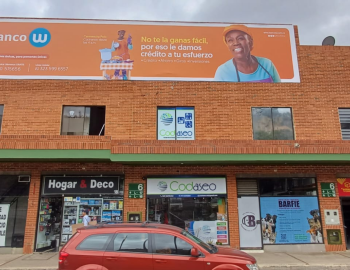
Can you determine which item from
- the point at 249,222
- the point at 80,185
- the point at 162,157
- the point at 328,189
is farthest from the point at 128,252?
the point at 328,189

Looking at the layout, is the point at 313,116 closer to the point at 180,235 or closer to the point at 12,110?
the point at 180,235

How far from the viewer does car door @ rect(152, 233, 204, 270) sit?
17.5 feet

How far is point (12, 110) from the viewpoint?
37.9 feet

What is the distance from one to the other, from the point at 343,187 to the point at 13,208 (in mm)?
13131

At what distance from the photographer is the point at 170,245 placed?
5586 mm

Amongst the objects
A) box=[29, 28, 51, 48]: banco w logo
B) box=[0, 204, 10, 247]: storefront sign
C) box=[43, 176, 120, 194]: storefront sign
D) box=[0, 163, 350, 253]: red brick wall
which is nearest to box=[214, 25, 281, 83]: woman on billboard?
box=[0, 163, 350, 253]: red brick wall

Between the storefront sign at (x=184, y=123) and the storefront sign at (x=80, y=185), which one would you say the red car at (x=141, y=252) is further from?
the storefront sign at (x=184, y=123)

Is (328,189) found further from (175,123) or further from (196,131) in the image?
(175,123)

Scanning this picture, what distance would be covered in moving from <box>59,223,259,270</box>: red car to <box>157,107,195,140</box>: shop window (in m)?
6.03

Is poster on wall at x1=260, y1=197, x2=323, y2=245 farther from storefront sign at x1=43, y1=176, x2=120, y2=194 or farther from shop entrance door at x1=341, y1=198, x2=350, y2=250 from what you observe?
storefront sign at x1=43, y1=176, x2=120, y2=194

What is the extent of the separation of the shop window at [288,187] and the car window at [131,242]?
22.9 feet

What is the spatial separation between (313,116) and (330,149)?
1.54m

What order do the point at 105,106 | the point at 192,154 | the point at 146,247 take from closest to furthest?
the point at 146,247, the point at 192,154, the point at 105,106

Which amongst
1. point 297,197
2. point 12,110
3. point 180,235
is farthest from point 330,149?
point 12,110
